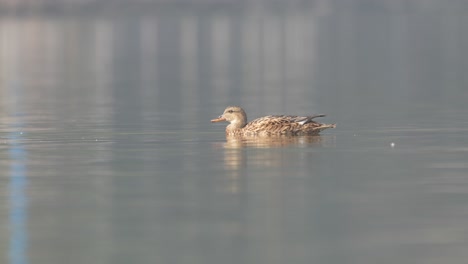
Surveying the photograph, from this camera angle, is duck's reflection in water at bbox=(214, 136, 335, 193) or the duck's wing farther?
the duck's wing

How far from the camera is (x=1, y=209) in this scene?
16.0 metres

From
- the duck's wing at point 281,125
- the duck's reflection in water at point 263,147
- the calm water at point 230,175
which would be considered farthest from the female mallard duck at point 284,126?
the calm water at point 230,175

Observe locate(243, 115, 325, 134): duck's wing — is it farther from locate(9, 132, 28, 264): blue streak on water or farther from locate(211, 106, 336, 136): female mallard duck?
locate(9, 132, 28, 264): blue streak on water

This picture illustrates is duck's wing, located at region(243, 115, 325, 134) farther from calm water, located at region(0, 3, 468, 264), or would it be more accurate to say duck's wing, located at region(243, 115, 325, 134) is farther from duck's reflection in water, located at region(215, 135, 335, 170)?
calm water, located at region(0, 3, 468, 264)

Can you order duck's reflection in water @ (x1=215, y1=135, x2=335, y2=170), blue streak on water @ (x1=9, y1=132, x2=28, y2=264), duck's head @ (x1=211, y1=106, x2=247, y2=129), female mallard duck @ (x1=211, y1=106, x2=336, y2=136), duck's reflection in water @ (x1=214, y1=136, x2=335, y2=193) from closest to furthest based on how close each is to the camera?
blue streak on water @ (x1=9, y1=132, x2=28, y2=264), duck's reflection in water @ (x1=214, y1=136, x2=335, y2=193), duck's reflection in water @ (x1=215, y1=135, x2=335, y2=170), female mallard duck @ (x1=211, y1=106, x2=336, y2=136), duck's head @ (x1=211, y1=106, x2=247, y2=129)

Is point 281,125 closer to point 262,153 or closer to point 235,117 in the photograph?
point 235,117

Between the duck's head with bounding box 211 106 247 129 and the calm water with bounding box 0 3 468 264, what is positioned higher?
the duck's head with bounding box 211 106 247 129

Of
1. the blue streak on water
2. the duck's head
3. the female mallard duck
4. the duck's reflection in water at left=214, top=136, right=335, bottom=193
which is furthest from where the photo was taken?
the duck's head

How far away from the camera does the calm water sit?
13852 millimetres

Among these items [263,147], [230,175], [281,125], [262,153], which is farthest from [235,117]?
[230,175]

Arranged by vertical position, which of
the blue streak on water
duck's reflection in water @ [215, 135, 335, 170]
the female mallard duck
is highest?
the female mallard duck

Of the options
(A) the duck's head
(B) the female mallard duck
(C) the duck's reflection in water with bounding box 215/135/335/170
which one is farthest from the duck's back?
(A) the duck's head

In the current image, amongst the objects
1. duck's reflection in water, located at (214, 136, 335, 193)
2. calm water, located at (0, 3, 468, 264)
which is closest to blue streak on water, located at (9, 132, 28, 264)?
calm water, located at (0, 3, 468, 264)

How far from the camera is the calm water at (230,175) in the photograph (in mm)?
13852
